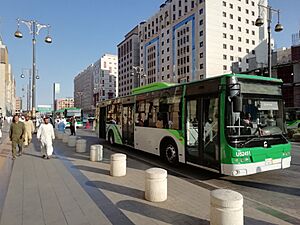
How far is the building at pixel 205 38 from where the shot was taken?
213ft

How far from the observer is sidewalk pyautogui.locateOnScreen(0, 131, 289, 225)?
4.85 metres

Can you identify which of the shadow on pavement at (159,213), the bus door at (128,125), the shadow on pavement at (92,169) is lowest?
the shadow on pavement at (159,213)

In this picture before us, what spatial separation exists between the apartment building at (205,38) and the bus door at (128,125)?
175ft

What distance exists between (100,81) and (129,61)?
25466mm

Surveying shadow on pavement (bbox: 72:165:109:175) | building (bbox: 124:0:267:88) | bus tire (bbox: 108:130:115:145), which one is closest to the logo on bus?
shadow on pavement (bbox: 72:165:109:175)

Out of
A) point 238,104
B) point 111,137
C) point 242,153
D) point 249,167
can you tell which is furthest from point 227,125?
point 111,137

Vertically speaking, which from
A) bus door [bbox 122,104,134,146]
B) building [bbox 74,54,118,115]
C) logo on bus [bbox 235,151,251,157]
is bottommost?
logo on bus [bbox 235,151,251,157]

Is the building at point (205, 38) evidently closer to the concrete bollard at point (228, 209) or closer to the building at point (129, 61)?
the building at point (129, 61)

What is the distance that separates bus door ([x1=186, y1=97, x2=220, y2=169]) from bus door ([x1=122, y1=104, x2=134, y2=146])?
4752mm

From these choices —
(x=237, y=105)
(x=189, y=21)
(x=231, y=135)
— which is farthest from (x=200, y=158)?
(x=189, y=21)

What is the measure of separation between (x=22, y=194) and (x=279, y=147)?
7.14m

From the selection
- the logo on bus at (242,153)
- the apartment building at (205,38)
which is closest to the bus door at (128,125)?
the logo on bus at (242,153)

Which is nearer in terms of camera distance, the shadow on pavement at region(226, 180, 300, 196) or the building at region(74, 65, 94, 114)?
the shadow on pavement at region(226, 180, 300, 196)

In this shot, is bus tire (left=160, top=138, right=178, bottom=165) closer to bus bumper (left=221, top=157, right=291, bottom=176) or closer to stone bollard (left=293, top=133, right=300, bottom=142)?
bus bumper (left=221, top=157, right=291, bottom=176)
